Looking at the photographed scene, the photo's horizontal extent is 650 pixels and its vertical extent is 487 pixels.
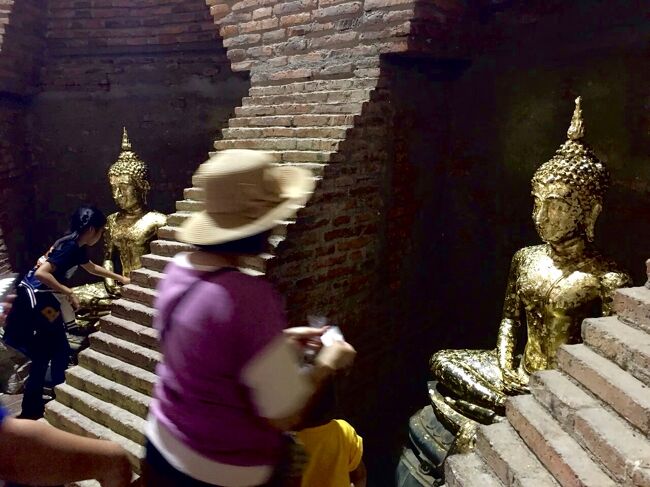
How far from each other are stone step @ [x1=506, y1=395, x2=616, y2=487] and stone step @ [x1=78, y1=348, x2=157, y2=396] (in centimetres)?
193

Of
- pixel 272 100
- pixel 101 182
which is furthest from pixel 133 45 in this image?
pixel 272 100

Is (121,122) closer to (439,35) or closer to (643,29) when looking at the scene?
(439,35)

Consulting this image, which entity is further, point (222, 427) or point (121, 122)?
point (121, 122)

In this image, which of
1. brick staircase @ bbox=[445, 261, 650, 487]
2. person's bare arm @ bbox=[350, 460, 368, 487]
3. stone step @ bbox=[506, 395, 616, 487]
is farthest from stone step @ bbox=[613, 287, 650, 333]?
person's bare arm @ bbox=[350, 460, 368, 487]

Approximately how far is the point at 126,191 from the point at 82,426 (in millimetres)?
2656

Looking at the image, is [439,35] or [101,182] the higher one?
[439,35]

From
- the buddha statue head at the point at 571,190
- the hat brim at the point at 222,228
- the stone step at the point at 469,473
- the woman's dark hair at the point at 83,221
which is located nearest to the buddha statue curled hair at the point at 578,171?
the buddha statue head at the point at 571,190

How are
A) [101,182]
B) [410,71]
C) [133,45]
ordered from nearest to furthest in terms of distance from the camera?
[410,71] → [133,45] → [101,182]

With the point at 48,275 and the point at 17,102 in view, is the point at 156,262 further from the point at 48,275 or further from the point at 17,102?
the point at 17,102

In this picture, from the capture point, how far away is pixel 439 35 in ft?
12.9

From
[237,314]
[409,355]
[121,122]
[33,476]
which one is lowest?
[409,355]

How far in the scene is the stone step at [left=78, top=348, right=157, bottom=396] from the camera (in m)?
3.17

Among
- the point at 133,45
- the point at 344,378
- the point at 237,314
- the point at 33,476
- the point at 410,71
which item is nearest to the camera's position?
the point at 33,476

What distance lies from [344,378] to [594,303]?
164 cm
